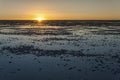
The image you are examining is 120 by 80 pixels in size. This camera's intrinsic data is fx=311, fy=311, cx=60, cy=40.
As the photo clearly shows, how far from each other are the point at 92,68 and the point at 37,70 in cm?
299

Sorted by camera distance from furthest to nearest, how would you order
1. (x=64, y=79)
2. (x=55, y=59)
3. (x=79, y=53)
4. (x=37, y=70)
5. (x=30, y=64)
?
1. (x=79, y=53)
2. (x=55, y=59)
3. (x=30, y=64)
4. (x=37, y=70)
5. (x=64, y=79)

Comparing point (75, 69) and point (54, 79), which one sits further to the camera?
point (75, 69)

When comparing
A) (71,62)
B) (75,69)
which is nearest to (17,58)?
(71,62)

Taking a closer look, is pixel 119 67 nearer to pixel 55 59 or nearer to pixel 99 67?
pixel 99 67

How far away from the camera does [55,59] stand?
19.9m

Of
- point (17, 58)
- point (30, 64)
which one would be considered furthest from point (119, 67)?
point (17, 58)

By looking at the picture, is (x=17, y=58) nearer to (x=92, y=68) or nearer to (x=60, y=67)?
(x=60, y=67)

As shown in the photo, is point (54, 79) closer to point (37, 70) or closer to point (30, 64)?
point (37, 70)

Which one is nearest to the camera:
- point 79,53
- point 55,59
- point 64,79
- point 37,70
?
point 64,79

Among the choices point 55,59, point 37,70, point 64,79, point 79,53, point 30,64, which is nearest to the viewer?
point 64,79

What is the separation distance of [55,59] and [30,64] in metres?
2.36

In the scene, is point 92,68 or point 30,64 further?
point 30,64

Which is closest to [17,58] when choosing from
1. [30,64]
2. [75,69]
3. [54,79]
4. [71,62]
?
[30,64]

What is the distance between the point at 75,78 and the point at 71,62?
4403mm
